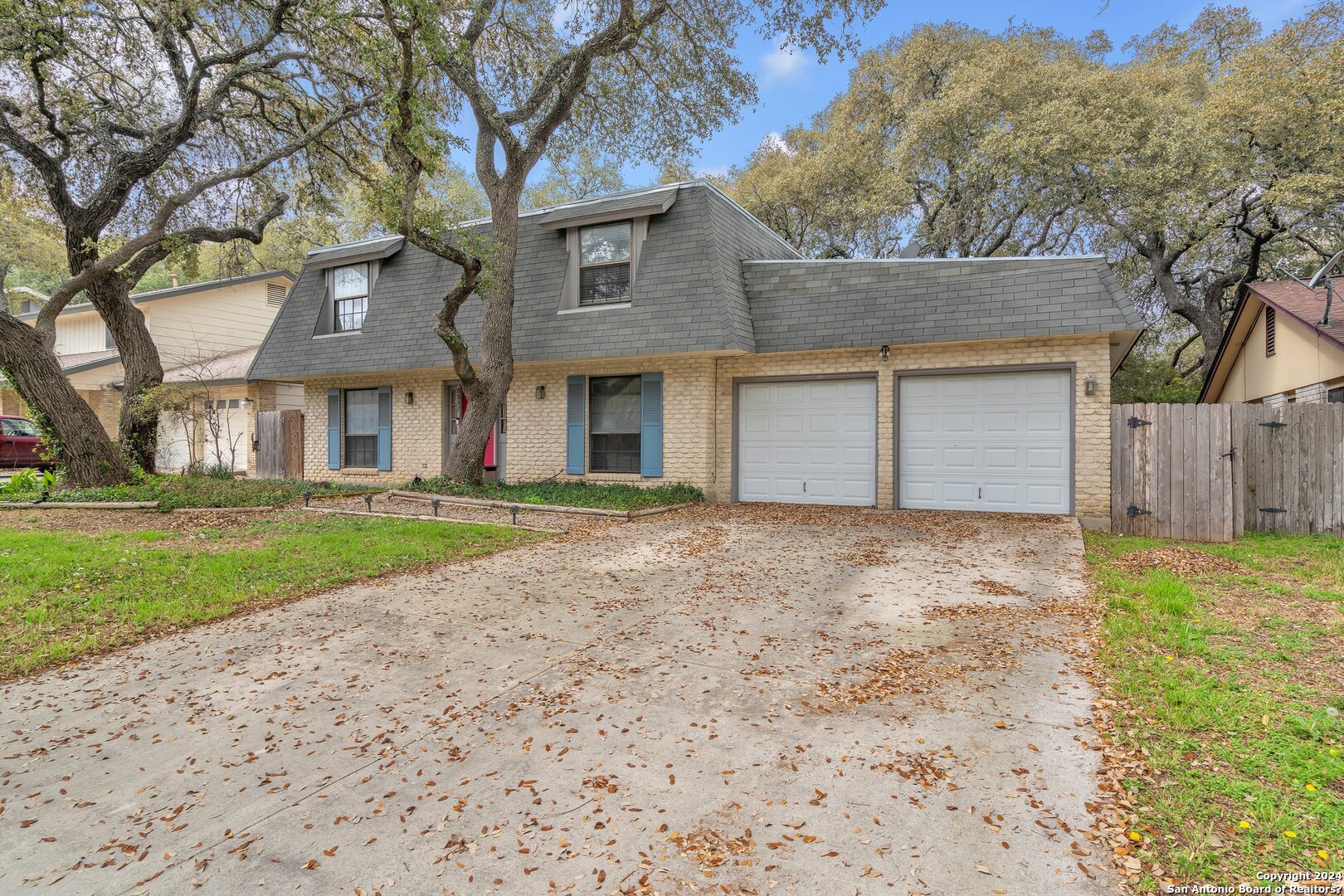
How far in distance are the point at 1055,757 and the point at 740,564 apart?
A: 151 inches

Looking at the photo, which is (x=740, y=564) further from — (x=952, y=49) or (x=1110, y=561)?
(x=952, y=49)

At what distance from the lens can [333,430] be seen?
583 inches

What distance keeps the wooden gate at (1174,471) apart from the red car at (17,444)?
22.5 meters

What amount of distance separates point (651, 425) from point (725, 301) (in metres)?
2.61

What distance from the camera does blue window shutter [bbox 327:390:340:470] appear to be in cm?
1474

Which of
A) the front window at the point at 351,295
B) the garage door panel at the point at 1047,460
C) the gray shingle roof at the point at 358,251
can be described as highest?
the gray shingle roof at the point at 358,251

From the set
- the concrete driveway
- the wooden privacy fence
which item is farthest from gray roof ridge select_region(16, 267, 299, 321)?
the wooden privacy fence

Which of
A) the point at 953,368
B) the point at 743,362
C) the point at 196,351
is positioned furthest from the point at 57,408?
the point at 953,368

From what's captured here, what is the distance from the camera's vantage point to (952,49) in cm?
1844

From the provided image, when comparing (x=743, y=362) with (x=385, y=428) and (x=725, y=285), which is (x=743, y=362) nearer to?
(x=725, y=285)

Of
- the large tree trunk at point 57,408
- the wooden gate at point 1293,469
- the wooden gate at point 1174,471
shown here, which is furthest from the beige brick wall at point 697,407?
the large tree trunk at point 57,408

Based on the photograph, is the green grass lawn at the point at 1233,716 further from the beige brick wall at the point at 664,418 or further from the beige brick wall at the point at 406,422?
→ the beige brick wall at the point at 406,422

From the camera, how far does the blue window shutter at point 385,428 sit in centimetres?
1407

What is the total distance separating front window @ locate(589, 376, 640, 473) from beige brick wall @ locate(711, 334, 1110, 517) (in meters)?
1.63
